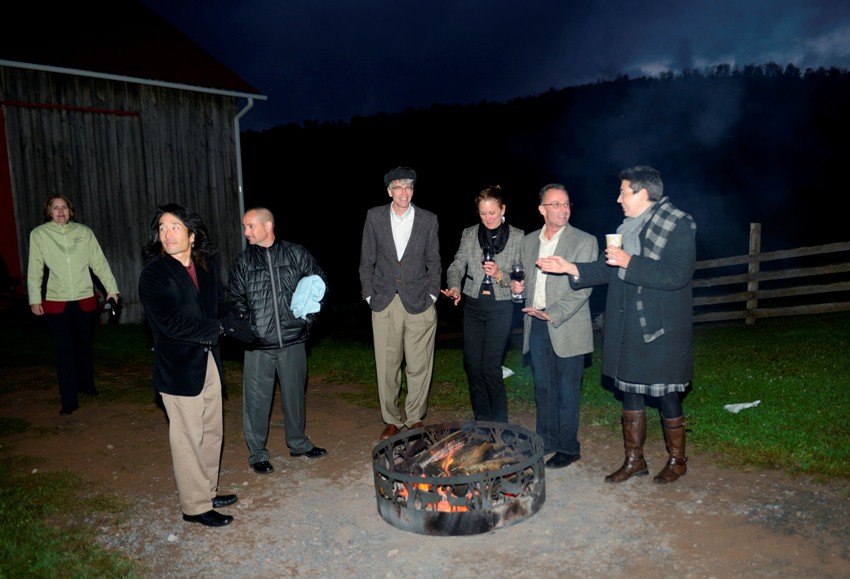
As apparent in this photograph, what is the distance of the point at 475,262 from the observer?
6.25m

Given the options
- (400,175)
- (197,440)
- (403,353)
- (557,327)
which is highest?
(400,175)

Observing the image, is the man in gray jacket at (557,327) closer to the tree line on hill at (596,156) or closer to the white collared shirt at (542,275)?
the white collared shirt at (542,275)

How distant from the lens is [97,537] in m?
4.69

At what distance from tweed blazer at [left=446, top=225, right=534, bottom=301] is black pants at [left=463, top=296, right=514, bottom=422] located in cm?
9

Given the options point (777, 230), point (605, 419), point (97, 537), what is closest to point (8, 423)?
point (97, 537)

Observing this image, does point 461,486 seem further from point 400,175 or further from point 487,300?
point 400,175

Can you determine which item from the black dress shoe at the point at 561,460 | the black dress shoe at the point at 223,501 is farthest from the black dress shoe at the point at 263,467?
the black dress shoe at the point at 561,460

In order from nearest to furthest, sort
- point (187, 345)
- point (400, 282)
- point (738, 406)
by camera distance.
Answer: point (187, 345), point (400, 282), point (738, 406)

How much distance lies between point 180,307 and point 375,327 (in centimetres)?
228

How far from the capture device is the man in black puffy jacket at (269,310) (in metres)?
5.61

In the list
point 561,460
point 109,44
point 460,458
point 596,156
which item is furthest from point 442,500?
point 596,156

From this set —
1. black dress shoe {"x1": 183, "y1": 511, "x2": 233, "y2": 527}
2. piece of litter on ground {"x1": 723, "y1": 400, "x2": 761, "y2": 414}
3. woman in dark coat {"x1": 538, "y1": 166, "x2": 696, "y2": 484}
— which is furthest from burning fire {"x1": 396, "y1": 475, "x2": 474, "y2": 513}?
piece of litter on ground {"x1": 723, "y1": 400, "x2": 761, "y2": 414}

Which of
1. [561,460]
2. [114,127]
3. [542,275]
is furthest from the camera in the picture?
[114,127]

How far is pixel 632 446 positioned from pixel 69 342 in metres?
5.77
